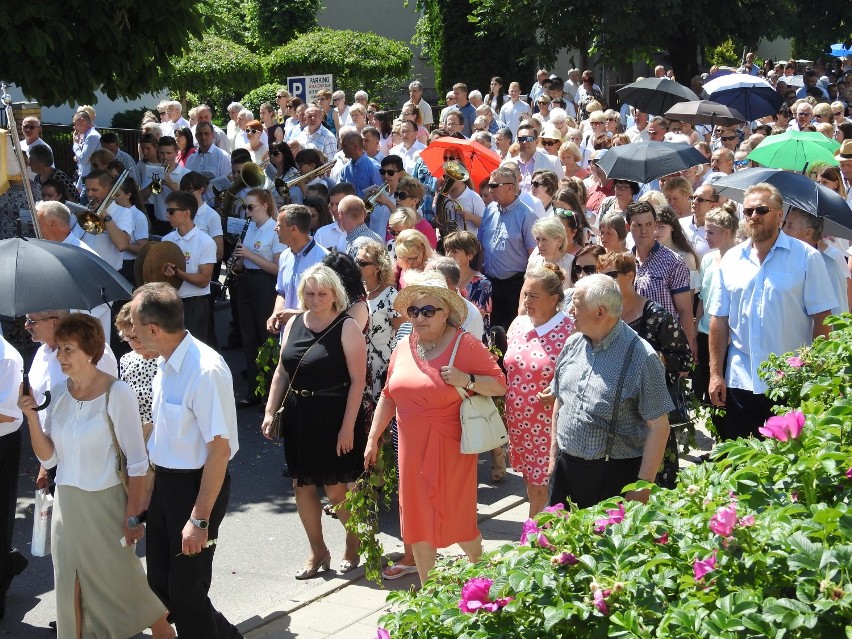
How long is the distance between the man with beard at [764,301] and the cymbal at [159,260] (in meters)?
5.01

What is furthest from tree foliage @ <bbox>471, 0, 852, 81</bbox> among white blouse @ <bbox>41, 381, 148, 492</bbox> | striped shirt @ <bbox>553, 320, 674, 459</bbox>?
white blouse @ <bbox>41, 381, 148, 492</bbox>

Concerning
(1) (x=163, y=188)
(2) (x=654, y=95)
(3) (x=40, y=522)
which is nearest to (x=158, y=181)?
(1) (x=163, y=188)

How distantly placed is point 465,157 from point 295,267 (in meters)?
3.39

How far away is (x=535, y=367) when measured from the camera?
21.7 feet

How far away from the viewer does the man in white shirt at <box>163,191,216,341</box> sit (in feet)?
33.4

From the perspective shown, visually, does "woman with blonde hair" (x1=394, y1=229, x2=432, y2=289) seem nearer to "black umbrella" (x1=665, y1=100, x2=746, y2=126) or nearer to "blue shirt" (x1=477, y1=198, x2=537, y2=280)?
"blue shirt" (x1=477, y1=198, x2=537, y2=280)

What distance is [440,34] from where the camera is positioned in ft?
120

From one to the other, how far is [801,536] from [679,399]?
3601 millimetres

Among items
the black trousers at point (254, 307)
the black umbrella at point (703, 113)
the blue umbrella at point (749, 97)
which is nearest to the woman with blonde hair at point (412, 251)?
the black trousers at point (254, 307)

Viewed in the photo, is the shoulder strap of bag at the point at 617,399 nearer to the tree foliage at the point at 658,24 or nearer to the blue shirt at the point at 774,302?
the blue shirt at the point at 774,302

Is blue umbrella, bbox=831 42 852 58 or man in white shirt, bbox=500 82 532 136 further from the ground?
blue umbrella, bbox=831 42 852 58

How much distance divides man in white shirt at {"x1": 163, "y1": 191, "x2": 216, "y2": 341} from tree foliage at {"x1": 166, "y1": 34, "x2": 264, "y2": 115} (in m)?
21.9

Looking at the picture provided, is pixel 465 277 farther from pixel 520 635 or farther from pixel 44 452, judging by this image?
pixel 520 635

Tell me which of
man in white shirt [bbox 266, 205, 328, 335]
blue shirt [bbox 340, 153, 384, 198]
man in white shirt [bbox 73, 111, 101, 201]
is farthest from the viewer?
man in white shirt [bbox 73, 111, 101, 201]
